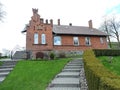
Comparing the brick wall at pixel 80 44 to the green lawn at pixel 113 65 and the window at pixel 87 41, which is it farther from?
the green lawn at pixel 113 65

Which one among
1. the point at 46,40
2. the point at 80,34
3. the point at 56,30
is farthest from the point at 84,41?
the point at 46,40

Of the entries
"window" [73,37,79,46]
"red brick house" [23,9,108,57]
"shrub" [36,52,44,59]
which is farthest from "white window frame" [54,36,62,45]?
"shrub" [36,52,44,59]

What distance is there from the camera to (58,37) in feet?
133

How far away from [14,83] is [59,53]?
2182 centimetres

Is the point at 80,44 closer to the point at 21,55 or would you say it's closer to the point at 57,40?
the point at 57,40

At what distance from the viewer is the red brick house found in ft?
122

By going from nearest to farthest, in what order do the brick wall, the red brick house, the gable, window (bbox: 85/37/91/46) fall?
the red brick house, the brick wall, the gable, window (bbox: 85/37/91/46)

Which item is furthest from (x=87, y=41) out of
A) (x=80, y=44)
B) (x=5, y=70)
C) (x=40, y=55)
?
(x=5, y=70)

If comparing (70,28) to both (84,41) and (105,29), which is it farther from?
(105,29)

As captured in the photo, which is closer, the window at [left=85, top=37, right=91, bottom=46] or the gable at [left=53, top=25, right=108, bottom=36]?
the gable at [left=53, top=25, right=108, bottom=36]

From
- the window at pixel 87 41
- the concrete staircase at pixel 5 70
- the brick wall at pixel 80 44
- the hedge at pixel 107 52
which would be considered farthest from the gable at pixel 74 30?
the concrete staircase at pixel 5 70

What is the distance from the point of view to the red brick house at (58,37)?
37094mm

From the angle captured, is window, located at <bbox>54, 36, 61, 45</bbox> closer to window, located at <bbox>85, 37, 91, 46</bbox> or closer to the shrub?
the shrub

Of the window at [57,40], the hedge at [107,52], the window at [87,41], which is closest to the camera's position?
the hedge at [107,52]
